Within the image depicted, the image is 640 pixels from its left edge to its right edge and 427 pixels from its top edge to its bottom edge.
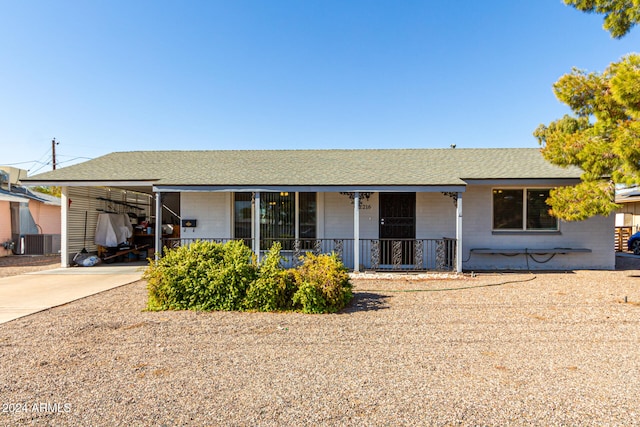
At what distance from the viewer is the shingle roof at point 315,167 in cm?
930

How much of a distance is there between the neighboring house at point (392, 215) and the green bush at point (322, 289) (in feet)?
11.2

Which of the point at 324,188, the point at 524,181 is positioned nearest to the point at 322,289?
the point at 324,188

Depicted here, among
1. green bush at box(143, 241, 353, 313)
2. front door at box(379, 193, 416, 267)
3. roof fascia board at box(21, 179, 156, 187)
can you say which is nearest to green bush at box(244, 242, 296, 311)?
green bush at box(143, 241, 353, 313)

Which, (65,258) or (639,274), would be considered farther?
(65,258)

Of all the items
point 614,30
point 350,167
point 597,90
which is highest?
point 614,30

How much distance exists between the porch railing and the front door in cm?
3

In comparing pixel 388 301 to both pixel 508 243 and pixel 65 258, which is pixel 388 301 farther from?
pixel 65 258

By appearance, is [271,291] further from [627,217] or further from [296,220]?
[627,217]

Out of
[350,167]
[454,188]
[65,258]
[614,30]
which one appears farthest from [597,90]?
[65,258]

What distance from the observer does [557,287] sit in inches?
302

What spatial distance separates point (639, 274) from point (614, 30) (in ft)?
20.7

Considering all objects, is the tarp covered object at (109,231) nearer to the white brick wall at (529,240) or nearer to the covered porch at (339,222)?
the covered porch at (339,222)

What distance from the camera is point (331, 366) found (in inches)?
144

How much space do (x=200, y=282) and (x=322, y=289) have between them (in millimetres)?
2056
